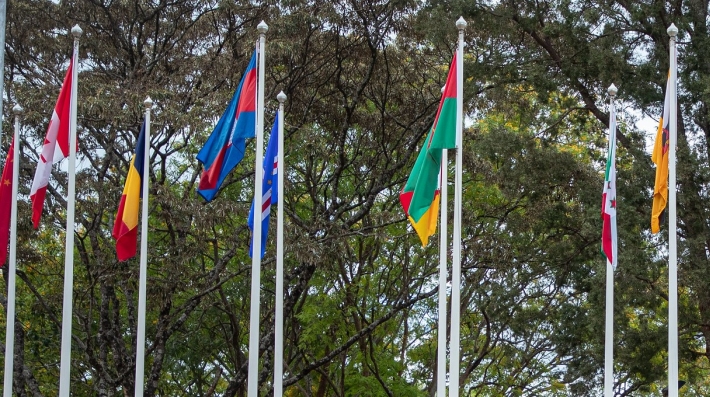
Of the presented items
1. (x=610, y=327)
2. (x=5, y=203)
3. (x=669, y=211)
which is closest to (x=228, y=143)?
(x=5, y=203)

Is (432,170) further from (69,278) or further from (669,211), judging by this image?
(69,278)

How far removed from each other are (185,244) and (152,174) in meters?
1.63

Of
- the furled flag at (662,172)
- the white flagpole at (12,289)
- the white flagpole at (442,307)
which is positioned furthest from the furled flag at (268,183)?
the furled flag at (662,172)

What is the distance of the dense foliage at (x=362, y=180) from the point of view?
2059 centimetres

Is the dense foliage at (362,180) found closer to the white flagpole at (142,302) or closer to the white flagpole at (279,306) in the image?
the white flagpole at (142,302)

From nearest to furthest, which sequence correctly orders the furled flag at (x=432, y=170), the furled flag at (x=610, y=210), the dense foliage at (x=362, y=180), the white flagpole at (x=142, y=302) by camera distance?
the furled flag at (x=432, y=170) < the furled flag at (x=610, y=210) < the white flagpole at (x=142, y=302) < the dense foliage at (x=362, y=180)

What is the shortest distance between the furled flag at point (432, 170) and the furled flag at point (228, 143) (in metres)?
2.53

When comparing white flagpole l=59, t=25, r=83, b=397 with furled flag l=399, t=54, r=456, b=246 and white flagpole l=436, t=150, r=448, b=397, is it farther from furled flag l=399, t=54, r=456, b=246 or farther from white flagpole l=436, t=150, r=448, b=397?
white flagpole l=436, t=150, r=448, b=397

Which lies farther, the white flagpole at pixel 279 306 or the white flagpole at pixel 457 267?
the white flagpole at pixel 279 306

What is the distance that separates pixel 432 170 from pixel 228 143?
298 centimetres

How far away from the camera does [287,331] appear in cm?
2684

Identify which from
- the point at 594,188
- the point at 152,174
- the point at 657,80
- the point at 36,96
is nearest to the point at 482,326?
the point at 594,188

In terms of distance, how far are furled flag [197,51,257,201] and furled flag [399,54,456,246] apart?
2529mm

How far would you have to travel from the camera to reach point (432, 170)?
12672 mm
